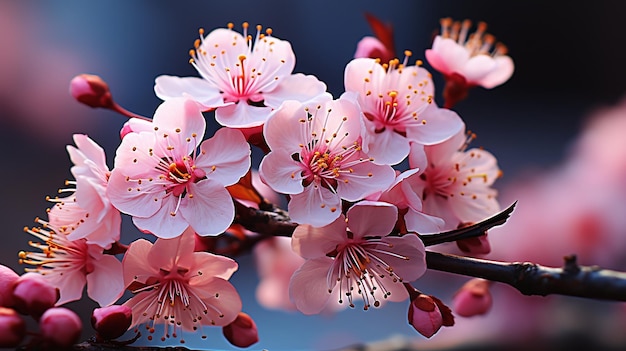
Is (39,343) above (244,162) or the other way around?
the other way around

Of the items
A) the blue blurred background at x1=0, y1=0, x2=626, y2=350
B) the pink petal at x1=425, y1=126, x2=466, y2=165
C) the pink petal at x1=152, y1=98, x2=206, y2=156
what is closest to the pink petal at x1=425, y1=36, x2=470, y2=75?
the pink petal at x1=425, y1=126, x2=466, y2=165

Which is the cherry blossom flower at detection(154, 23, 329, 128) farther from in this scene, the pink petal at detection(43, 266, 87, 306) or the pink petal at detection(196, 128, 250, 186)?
the pink petal at detection(43, 266, 87, 306)

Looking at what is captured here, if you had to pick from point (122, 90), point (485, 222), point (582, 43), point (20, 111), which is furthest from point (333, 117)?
point (582, 43)

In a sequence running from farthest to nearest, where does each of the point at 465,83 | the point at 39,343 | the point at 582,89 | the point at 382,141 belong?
1. the point at 582,89
2. the point at 465,83
3. the point at 382,141
4. the point at 39,343

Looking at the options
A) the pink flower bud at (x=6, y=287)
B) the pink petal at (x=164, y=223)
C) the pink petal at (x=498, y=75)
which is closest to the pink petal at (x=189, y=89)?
the pink petal at (x=164, y=223)

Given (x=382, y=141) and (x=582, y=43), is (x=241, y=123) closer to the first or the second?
(x=382, y=141)

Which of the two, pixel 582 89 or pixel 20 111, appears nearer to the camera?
pixel 20 111

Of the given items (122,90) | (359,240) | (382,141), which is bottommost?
(359,240)
